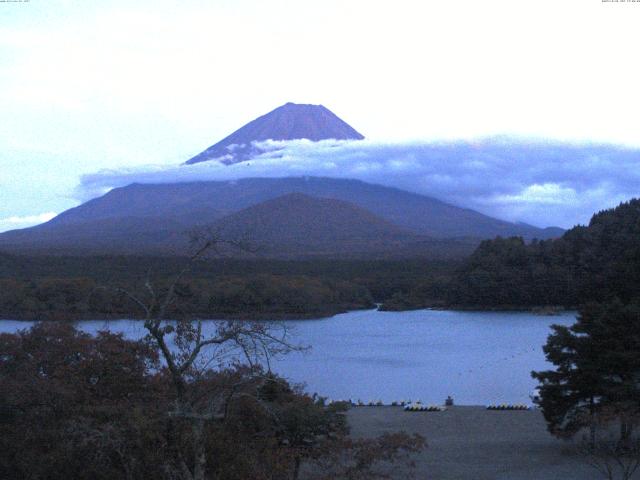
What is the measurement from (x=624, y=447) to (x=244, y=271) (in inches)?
1428

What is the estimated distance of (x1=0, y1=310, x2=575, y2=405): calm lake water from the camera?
66.0 ft

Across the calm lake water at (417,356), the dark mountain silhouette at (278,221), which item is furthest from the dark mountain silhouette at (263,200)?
the calm lake water at (417,356)

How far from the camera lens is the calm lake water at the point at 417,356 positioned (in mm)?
20125

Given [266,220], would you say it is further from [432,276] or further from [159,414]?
[159,414]

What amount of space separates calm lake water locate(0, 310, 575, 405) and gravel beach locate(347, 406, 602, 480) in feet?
6.48

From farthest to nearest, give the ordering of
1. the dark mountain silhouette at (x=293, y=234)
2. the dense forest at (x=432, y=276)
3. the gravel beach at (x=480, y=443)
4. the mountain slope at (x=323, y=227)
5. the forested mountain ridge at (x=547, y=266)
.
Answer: the mountain slope at (x=323, y=227)
the dark mountain silhouette at (x=293, y=234)
the forested mountain ridge at (x=547, y=266)
the dense forest at (x=432, y=276)
the gravel beach at (x=480, y=443)

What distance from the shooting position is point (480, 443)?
12.7 m

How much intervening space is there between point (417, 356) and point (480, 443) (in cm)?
1400

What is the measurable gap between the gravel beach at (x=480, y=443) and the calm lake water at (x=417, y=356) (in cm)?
197

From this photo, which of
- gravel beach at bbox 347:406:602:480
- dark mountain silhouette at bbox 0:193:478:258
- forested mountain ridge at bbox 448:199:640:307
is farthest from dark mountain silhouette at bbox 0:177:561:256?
gravel beach at bbox 347:406:602:480

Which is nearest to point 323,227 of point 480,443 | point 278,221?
point 278,221

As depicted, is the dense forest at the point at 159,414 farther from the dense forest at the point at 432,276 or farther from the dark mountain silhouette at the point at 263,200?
the dark mountain silhouette at the point at 263,200

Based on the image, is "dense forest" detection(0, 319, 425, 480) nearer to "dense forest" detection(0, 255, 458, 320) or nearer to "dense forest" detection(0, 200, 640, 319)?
"dense forest" detection(0, 255, 458, 320)

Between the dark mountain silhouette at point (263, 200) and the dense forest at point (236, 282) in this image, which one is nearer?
the dense forest at point (236, 282)
